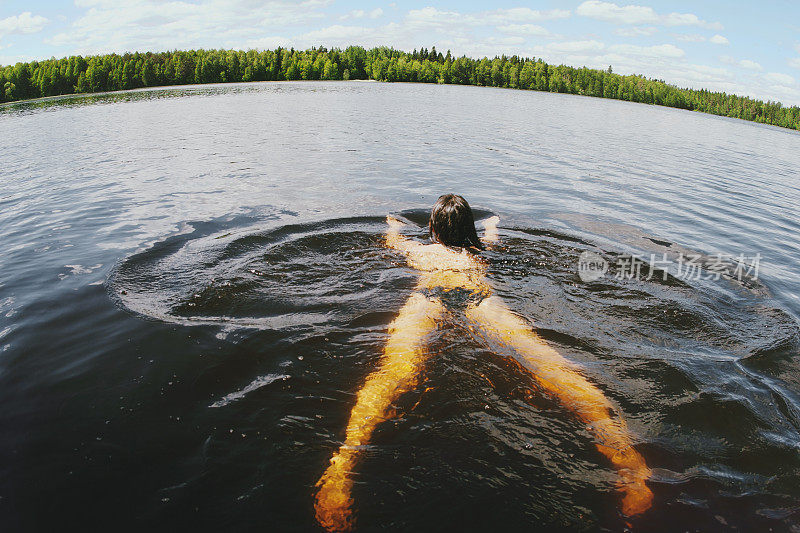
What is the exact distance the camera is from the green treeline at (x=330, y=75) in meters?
88.2

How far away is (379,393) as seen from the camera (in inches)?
163

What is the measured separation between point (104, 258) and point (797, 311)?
11.8 meters

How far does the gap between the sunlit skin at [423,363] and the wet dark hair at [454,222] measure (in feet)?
0.67

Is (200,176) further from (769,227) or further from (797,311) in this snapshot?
(769,227)

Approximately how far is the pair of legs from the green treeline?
110 meters

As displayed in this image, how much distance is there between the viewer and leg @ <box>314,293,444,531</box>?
3.16 meters

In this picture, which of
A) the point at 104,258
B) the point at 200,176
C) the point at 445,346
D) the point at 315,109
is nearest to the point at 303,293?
the point at 445,346

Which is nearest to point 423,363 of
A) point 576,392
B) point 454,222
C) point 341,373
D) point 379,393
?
point 379,393

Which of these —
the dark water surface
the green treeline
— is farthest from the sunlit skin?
the green treeline

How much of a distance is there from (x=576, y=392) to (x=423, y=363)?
1.61 meters

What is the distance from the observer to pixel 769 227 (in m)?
11.6

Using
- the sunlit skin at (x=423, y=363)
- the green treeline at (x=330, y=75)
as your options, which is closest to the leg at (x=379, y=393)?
the sunlit skin at (x=423, y=363)

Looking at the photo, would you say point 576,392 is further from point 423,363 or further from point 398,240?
point 398,240

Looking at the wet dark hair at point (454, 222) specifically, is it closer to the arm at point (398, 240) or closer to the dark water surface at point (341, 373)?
the arm at point (398, 240)
